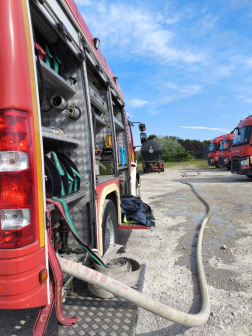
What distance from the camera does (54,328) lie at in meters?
1.77

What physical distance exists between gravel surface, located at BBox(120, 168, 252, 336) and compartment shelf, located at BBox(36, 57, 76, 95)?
91.8 inches

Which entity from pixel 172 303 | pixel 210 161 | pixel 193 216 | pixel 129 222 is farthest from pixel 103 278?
pixel 210 161

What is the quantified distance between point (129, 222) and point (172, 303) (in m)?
1.64

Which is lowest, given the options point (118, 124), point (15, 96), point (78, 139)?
point (78, 139)

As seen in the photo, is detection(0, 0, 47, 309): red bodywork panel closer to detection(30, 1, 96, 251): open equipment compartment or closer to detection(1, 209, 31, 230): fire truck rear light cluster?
detection(1, 209, 31, 230): fire truck rear light cluster

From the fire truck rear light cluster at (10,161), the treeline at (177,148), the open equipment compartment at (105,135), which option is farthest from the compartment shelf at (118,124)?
the treeline at (177,148)

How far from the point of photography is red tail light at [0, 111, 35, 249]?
51.9 inches

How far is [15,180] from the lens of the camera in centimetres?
134

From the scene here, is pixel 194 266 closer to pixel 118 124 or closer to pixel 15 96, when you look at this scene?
pixel 118 124

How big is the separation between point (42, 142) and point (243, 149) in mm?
13487

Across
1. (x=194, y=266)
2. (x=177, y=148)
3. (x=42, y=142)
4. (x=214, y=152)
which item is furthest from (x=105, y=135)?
(x=177, y=148)

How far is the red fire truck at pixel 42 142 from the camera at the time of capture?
1324mm

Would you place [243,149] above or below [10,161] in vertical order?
above

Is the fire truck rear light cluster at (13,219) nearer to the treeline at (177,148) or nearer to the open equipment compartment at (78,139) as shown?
the open equipment compartment at (78,139)
